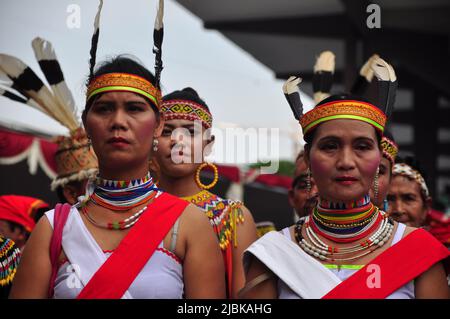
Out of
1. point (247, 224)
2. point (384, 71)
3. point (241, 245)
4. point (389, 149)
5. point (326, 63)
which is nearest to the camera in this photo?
point (384, 71)

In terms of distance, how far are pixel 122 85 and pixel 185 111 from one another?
4.58 feet

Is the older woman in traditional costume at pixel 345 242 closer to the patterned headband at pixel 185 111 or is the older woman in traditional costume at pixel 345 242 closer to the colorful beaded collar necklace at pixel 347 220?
the colorful beaded collar necklace at pixel 347 220

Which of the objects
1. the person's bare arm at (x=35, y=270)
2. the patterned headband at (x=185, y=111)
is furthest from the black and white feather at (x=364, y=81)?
the person's bare arm at (x=35, y=270)

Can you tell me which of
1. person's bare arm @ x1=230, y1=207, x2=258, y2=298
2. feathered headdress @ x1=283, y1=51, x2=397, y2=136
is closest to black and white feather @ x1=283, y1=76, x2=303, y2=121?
feathered headdress @ x1=283, y1=51, x2=397, y2=136

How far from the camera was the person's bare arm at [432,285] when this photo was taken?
265 centimetres

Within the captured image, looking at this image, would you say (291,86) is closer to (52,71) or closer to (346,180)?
(346,180)

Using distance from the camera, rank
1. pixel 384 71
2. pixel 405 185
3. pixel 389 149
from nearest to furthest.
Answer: pixel 384 71 < pixel 389 149 < pixel 405 185

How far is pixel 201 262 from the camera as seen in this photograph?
2.75m

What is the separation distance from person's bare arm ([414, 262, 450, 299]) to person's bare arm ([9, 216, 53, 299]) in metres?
1.38

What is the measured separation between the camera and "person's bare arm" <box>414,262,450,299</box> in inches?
104

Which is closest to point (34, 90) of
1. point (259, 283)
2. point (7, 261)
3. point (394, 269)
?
point (7, 261)

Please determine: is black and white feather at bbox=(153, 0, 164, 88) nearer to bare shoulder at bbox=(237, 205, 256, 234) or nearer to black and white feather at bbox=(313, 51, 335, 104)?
bare shoulder at bbox=(237, 205, 256, 234)

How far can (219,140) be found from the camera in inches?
187
